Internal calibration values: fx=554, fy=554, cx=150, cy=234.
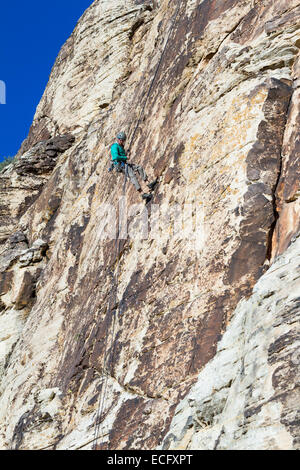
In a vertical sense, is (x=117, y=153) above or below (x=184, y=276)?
above

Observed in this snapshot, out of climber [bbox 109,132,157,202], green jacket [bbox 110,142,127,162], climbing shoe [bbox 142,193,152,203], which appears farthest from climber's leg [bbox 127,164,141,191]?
green jacket [bbox 110,142,127,162]

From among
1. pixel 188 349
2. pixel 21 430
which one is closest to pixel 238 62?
pixel 188 349

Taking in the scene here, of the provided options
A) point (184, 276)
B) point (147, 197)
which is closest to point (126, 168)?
point (147, 197)

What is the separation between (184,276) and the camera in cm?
1150

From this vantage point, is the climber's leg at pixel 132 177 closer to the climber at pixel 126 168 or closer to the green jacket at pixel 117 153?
the climber at pixel 126 168

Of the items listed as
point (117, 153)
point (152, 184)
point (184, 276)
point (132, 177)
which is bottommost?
point (184, 276)

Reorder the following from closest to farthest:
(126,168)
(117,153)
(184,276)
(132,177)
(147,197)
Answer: (184,276) < (147,197) < (132,177) < (126,168) < (117,153)

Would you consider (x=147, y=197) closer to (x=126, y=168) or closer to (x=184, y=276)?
(x=126, y=168)

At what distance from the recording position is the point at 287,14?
42.0 ft

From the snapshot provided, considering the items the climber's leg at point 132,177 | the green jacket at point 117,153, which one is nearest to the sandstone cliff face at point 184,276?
the climber's leg at point 132,177

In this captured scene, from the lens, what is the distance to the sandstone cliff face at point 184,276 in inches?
333

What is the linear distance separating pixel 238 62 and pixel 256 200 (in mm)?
4121

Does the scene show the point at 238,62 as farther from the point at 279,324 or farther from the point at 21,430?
the point at 21,430

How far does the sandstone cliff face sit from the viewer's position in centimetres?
845
